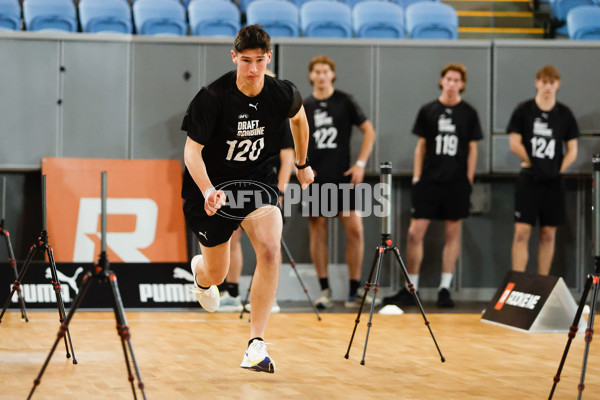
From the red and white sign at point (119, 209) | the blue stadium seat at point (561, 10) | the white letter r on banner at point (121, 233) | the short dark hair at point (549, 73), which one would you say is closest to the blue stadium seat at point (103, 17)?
the red and white sign at point (119, 209)

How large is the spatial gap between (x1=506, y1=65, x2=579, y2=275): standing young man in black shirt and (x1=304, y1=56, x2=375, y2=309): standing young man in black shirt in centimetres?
151

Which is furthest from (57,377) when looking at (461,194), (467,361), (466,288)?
(466,288)

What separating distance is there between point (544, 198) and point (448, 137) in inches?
44.5

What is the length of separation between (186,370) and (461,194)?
14.3 feet

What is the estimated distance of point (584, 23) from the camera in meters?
8.91

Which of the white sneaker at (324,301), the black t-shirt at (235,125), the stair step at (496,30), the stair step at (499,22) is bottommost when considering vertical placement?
the white sneaker at (324,301)

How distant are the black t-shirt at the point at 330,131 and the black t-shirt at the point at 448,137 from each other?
73 centimetres

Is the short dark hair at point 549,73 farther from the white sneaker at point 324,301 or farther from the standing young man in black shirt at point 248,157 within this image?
the standing young man in black shirt at point 248,157

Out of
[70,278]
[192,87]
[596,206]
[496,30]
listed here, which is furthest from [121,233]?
[596,206]

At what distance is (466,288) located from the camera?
346 inches

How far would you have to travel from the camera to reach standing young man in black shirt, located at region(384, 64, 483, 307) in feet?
26.5

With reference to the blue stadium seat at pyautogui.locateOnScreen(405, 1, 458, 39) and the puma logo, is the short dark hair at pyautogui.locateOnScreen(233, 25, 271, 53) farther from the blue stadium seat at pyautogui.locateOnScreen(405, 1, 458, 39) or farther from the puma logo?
the blue stadium seat at pyautogui.locateOnScreen(405, 1, 458, 39)

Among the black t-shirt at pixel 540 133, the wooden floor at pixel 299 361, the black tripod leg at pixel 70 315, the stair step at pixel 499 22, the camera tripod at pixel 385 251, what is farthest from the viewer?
the stair step at pixel 499 22

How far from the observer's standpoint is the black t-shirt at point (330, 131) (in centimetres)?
798
